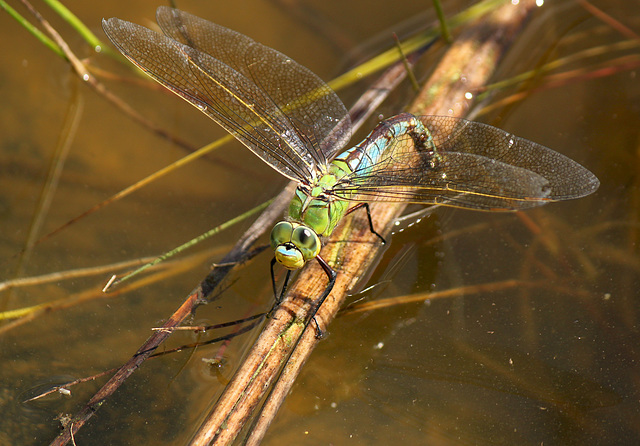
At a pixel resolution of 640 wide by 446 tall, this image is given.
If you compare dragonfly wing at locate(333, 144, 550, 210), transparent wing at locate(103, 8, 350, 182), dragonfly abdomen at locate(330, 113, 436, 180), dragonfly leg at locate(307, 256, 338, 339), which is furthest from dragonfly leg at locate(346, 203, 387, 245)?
dragonfly leg at locate(307, 256, 338, 339)

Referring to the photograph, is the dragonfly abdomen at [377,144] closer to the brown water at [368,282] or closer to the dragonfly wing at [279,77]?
the dragonfly wing at [279,77]

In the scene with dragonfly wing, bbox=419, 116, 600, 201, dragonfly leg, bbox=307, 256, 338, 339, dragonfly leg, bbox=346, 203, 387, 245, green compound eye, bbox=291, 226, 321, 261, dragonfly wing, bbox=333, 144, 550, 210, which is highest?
dragonfly wing, bbox=419, 116, 600, 201

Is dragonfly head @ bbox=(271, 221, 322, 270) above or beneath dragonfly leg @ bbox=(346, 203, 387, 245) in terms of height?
beneath

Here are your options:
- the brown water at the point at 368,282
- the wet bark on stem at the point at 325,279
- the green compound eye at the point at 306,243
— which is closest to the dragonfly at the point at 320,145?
the green compound eye at the point at 306,243

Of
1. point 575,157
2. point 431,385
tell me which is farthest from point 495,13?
point 431,385

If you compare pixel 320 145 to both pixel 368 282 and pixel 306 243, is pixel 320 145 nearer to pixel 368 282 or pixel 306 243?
pixel 306 243

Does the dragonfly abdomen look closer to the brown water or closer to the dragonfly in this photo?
the dragonfly

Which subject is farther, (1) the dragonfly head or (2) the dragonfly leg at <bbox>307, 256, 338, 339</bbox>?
(1) the dragonfly head
